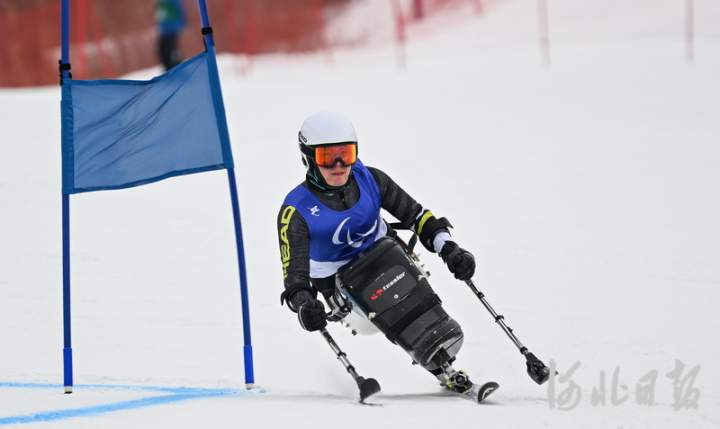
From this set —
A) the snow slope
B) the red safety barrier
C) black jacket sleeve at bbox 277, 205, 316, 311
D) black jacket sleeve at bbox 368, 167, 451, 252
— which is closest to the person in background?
the snow slope

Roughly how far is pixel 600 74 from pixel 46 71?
12379 millimetres

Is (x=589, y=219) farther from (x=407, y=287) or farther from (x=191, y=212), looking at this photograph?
(x=407, y=287)

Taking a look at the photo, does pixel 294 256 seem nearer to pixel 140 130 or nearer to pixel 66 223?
pixel 140 130

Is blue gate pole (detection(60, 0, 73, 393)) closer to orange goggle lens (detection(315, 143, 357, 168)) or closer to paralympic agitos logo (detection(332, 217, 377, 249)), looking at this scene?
orange goggle lens (detection(315, 143, 357, 168))

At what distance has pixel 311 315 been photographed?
660 centimetres

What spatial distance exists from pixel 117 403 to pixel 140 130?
5.24 ft

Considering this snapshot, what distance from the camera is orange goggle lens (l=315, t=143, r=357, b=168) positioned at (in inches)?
274

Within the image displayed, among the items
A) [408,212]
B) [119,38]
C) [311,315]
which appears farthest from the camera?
[119,38]

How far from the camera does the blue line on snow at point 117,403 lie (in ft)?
19.4

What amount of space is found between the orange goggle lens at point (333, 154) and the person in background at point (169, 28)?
39.8 feet

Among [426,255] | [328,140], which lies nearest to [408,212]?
[328,140]

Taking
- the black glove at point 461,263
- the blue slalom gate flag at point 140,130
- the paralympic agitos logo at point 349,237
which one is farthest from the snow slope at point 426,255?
the blue slalom gate flag at point 140,130

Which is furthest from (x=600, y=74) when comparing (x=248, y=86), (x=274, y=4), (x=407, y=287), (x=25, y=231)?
(x=407, y=287)

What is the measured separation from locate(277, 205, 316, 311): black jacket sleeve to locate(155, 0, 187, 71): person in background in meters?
12.1
